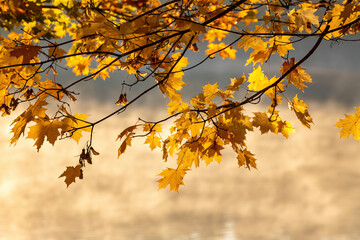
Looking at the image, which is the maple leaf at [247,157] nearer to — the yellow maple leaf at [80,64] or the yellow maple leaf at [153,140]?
the yellow maple leaf at [153,140]

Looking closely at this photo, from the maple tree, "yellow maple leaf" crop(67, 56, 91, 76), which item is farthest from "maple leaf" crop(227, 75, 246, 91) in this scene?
"yellow maple leaf" crop(67, 56, 91, 76)

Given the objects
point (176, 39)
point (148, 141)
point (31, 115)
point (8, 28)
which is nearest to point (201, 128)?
point (148, 141)

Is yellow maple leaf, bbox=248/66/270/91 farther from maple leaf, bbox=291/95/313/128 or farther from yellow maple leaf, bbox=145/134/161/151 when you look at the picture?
yellow maple leaf, bbox=145/134/161/151

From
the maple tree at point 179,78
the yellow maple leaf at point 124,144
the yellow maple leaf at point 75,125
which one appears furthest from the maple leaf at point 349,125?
the yellow maple leaf at point 75,125

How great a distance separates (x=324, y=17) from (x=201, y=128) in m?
1.02

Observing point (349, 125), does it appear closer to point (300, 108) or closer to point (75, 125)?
point (300, 108)

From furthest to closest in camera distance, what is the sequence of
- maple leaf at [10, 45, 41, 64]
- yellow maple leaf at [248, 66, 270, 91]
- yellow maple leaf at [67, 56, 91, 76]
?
1. yellow maple leaf at [67, 56, 91, 76]
2. yellow maple leaf at [248, 66, 270, 91]
3. maple leaf at [10, 45, 41, 64]

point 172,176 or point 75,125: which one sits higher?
point 75,125

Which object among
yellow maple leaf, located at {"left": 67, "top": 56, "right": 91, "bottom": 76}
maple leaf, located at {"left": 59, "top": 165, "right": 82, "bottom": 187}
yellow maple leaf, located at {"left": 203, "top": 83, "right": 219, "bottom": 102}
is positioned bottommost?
maple leaf, located at {"left": 59, "top": 165, "right": 82, "bottom": 187}

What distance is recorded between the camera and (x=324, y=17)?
2615 millimetres

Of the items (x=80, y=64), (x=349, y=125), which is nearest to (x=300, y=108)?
(x=349, y=125)

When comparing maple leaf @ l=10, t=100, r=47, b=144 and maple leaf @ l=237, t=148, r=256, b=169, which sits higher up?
maple leaf @ l=10, t=100, r=47, b=144

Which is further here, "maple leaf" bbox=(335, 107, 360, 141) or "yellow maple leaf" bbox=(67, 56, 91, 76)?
"yellow maple leaf" bbox=(67, 56, 91, 76)

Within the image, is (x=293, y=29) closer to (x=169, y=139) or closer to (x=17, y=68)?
(x=169, y=139)
